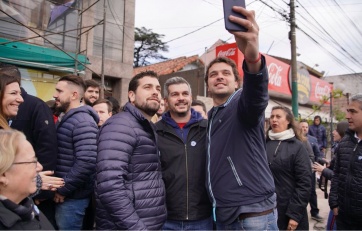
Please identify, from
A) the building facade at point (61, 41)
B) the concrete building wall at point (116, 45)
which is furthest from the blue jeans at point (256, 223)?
the concrete building wall at point (116, 45)

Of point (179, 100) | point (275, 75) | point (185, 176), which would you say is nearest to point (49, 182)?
point (185, 176)

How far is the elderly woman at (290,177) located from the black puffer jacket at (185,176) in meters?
1.16

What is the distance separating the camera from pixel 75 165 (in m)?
2.75

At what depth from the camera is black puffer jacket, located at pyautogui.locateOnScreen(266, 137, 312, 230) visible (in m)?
3.12

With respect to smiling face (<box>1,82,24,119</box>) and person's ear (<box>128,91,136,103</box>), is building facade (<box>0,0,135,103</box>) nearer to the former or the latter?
smiling face (<box>1,82,24,119</box>)

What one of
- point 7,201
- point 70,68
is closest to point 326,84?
point 70,68

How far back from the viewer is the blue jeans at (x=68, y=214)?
112 inches

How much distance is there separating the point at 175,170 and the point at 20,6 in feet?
25.9

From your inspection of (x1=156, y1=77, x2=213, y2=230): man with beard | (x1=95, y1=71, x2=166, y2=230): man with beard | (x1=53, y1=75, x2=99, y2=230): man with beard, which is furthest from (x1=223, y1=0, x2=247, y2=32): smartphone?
(x1=53, y1=75, x2=99, y2=230): man with beard

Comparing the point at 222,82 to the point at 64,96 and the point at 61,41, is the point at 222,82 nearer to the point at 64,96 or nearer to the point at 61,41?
the point at 64,96

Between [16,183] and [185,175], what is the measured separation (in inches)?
50.3

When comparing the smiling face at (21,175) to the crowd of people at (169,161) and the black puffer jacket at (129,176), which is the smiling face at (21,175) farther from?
the black puffer jacket at (129,176)

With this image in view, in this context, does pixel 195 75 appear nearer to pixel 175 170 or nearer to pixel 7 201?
pixel 175 170

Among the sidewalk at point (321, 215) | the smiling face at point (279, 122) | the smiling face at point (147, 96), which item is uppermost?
the smiling face at point (147, 96)
